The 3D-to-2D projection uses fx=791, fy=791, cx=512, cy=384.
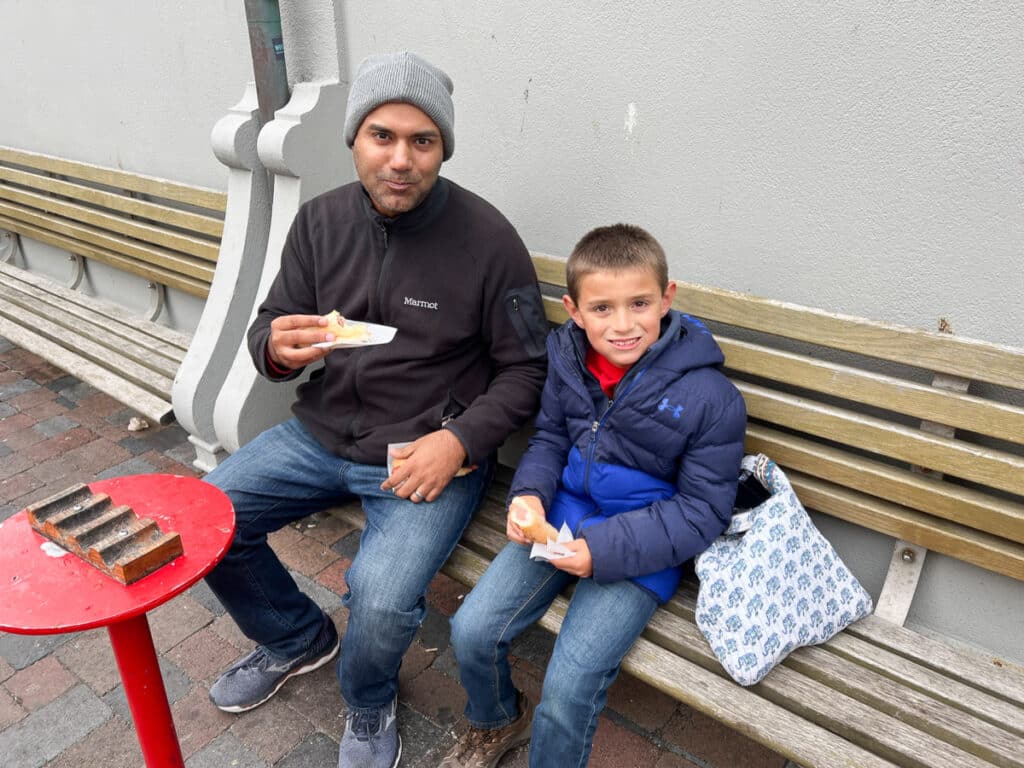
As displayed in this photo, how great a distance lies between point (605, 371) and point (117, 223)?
340 centimetres

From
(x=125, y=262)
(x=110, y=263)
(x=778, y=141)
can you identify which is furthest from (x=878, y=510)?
(x=110, y=263)

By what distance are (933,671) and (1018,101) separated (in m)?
1.32

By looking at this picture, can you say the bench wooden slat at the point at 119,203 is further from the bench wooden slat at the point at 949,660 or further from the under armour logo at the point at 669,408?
the bench wooden slat at the point at 949,660

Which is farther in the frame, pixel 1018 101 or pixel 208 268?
pixel 208 268

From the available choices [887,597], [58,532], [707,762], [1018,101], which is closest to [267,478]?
[58,532]

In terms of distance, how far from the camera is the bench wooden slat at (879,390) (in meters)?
1.84

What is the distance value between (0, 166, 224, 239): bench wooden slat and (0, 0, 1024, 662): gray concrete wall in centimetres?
106

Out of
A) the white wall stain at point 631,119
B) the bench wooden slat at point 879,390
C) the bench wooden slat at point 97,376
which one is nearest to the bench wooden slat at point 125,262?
the bench wooden slat at point 97,376

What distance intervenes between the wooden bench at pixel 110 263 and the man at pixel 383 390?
4.10ft

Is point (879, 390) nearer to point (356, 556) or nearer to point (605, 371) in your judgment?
point (605, 371)

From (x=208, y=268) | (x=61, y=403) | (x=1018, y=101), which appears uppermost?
(x=1018, y=101)

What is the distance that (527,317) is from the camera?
230 centimetres

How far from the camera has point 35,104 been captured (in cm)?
495

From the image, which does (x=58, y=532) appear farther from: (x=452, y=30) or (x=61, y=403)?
(x=61, y=403)
